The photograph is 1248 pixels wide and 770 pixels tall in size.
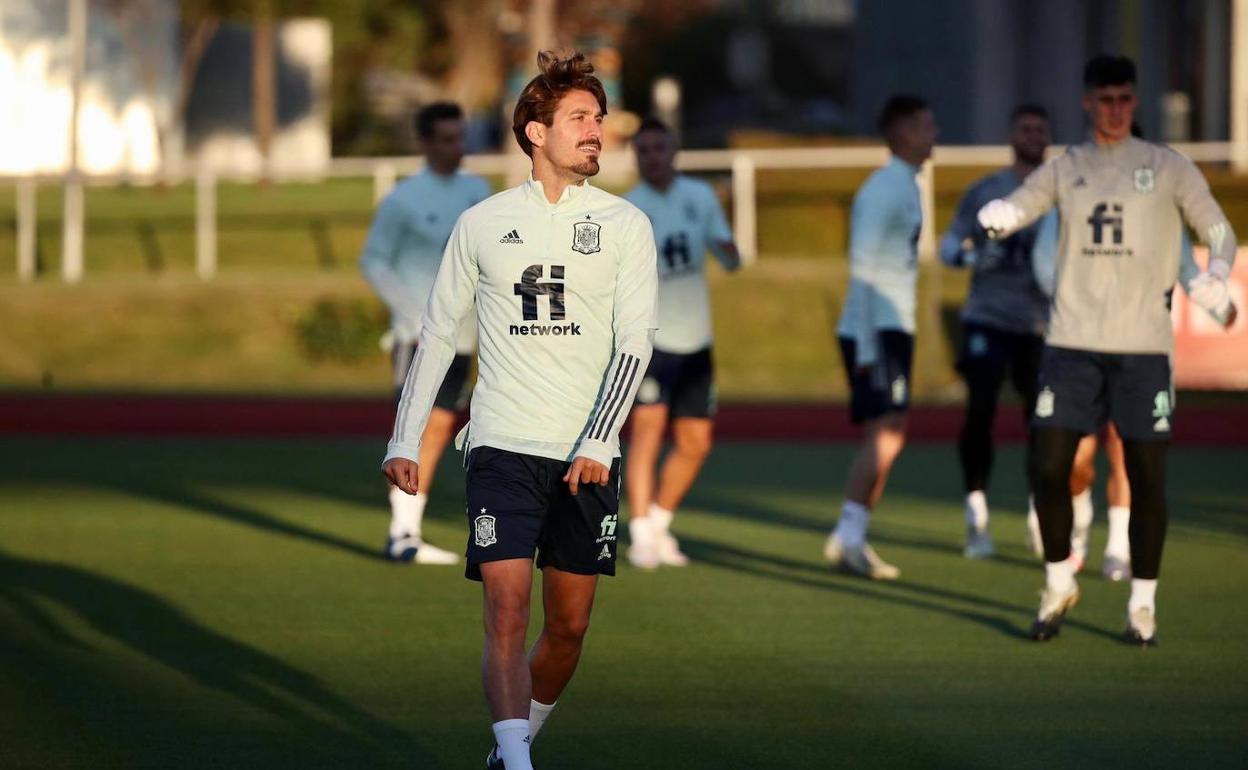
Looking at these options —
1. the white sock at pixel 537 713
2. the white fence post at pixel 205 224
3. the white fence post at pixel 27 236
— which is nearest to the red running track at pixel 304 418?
the white fence post at pixel 205 224

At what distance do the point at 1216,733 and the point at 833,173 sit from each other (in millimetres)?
18204

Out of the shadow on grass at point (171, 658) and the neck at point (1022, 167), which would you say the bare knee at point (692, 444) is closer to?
the neck at point (1022, 167)

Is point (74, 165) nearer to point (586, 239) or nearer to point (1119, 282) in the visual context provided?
point (1119, 282)

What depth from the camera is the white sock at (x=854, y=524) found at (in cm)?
1034

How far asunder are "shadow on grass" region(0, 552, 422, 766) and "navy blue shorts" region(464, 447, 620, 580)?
1.10 meters

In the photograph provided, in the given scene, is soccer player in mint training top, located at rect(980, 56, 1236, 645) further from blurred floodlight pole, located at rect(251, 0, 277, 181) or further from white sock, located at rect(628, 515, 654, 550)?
blurred floodlight pole, located at rect(251, 0, 277, 181)

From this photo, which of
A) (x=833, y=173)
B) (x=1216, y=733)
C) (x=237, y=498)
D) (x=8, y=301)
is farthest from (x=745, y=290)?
(x=1216, y=733)

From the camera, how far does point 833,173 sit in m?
24.9

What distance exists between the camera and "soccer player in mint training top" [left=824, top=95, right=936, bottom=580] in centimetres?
1023

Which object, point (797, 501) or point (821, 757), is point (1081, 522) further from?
point (821, 757)

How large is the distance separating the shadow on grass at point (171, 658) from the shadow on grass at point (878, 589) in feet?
9.58

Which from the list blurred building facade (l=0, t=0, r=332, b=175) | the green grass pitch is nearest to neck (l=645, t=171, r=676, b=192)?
the green grass pitch

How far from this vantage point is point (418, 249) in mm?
10758

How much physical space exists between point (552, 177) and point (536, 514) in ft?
3.08
